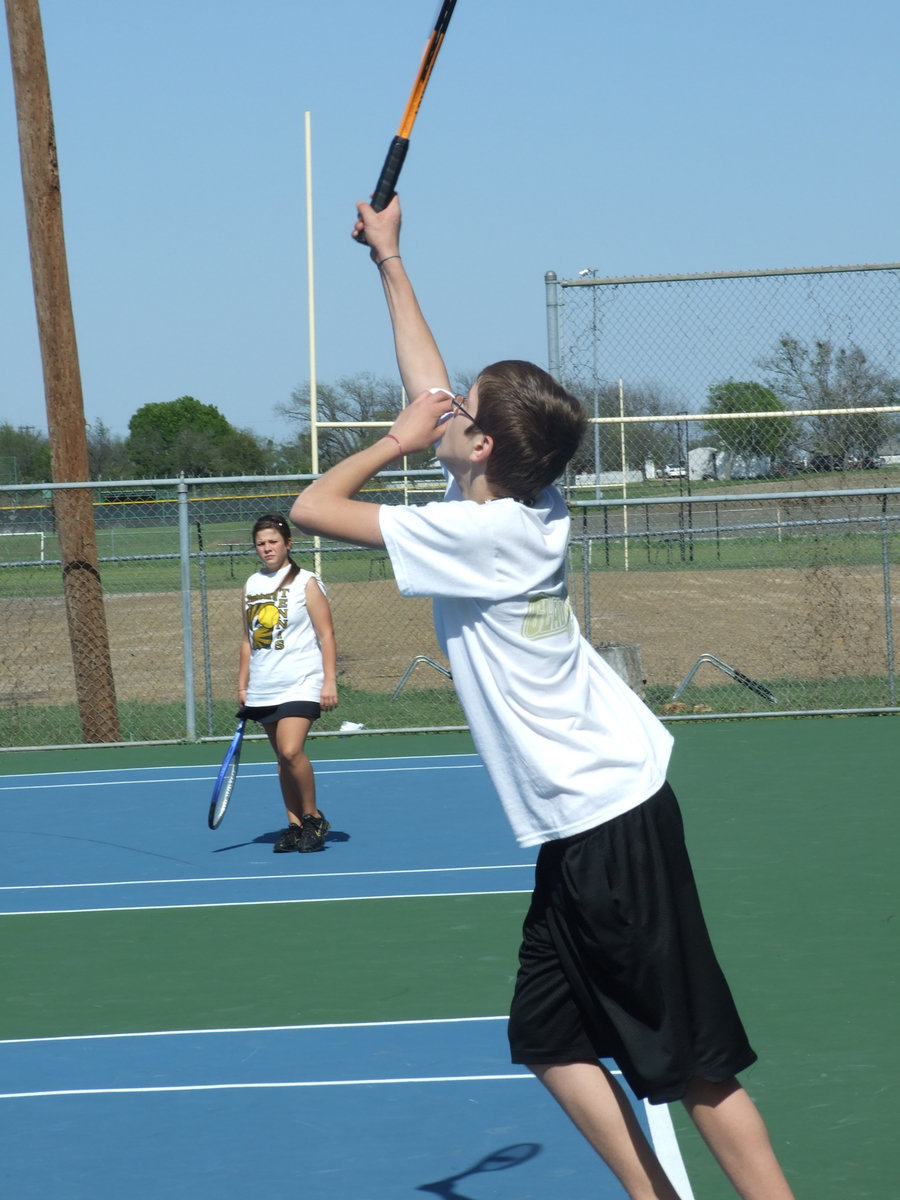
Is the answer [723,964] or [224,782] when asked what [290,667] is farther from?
[723,964]

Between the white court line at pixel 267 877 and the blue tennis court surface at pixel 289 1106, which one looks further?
the white court line at pixel 267 877

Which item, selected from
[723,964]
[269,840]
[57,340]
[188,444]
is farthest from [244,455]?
[723,964]

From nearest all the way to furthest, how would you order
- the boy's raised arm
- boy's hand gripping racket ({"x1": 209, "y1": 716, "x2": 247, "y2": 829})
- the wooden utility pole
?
1. the boy's raised arm
2. boy's hand gripping racket ({"x1": 209, "y1": 716, "x2": 247, "y2": 829})
3. the wooden utility pole

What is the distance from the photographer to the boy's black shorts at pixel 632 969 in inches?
109

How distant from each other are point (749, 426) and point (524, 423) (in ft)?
33.6

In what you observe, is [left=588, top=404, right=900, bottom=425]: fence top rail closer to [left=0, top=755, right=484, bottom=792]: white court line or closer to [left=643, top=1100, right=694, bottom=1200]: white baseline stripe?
[left=0, top=755, right=484, bottom=792]: white court line

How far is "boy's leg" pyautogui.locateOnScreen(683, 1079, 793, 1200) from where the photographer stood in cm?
276

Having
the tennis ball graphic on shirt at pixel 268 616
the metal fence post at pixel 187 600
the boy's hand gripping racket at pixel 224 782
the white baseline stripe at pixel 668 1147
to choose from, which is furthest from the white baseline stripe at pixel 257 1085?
the metal fence post at pixel 187 600

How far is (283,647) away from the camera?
27.0 feet

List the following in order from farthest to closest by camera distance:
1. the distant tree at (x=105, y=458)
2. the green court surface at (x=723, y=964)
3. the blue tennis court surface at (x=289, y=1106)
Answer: the distant tree at (x=105, y=458) → the green court surface at (x=723, y=964) → the blue tennis court surface at (x=289, y=1106)

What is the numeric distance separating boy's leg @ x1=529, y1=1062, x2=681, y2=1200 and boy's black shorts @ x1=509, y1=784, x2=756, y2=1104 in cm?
4

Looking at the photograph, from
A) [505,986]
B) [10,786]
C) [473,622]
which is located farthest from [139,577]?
[473,622]

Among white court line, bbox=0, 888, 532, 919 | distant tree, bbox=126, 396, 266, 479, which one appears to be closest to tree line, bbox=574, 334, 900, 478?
white court line, bbox=0, 888, 532, 919

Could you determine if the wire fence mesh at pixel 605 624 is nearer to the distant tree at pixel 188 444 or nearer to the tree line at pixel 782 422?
the tree line at pixel 782 422
